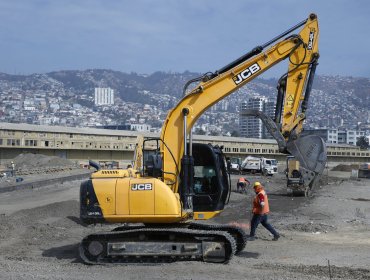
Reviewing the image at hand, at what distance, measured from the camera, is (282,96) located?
45.9 ft

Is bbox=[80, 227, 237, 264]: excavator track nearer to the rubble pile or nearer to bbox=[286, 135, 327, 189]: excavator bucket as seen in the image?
bbox=[286, 135, 327, 189]: excavator bucket

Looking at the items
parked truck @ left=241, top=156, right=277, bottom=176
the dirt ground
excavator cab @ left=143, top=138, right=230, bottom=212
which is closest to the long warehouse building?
parked truck @ left=241, top=156, right=277, bottom=176

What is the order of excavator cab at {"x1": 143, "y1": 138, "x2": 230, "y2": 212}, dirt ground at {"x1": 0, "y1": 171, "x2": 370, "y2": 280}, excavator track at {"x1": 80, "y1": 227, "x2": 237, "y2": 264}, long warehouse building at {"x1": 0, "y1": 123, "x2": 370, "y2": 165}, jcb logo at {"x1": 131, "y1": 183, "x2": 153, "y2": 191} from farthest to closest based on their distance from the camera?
long warehouse building at {"x1": 0, "y1": 123, "x2": 370, "y2": 165} < excavator cab at {"x1": 143, "y1": 138, "x2": 230, "y2": 212} < excavator track at {"x1": 80, "y1": 227, "x2": 237, "y2": 264} < jcb logo at {"x1": 131, "y1": 183, "x2": 153, "y2": 191} < dirt ground at {"x1": 0, "y1": 171, "x2": 370, "y2": 280}

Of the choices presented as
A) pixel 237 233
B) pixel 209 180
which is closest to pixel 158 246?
pixel 209 180

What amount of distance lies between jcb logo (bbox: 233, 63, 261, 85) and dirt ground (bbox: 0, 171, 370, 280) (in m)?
3.97

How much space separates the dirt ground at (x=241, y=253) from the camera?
1119 cm

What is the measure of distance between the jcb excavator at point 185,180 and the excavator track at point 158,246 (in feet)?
0.07

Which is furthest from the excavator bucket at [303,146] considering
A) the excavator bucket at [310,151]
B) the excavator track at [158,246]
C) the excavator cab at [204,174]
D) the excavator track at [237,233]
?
the excavator track at [158,246]

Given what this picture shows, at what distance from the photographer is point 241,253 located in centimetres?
1383

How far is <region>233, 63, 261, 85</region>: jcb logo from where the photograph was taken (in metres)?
12.9

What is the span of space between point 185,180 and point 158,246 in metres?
1.49

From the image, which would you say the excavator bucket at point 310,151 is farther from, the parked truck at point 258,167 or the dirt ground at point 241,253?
the parked truck at point 258,167

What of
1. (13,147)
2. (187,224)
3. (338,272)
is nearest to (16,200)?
(187,224)

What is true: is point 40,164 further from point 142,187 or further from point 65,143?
point 142,187
